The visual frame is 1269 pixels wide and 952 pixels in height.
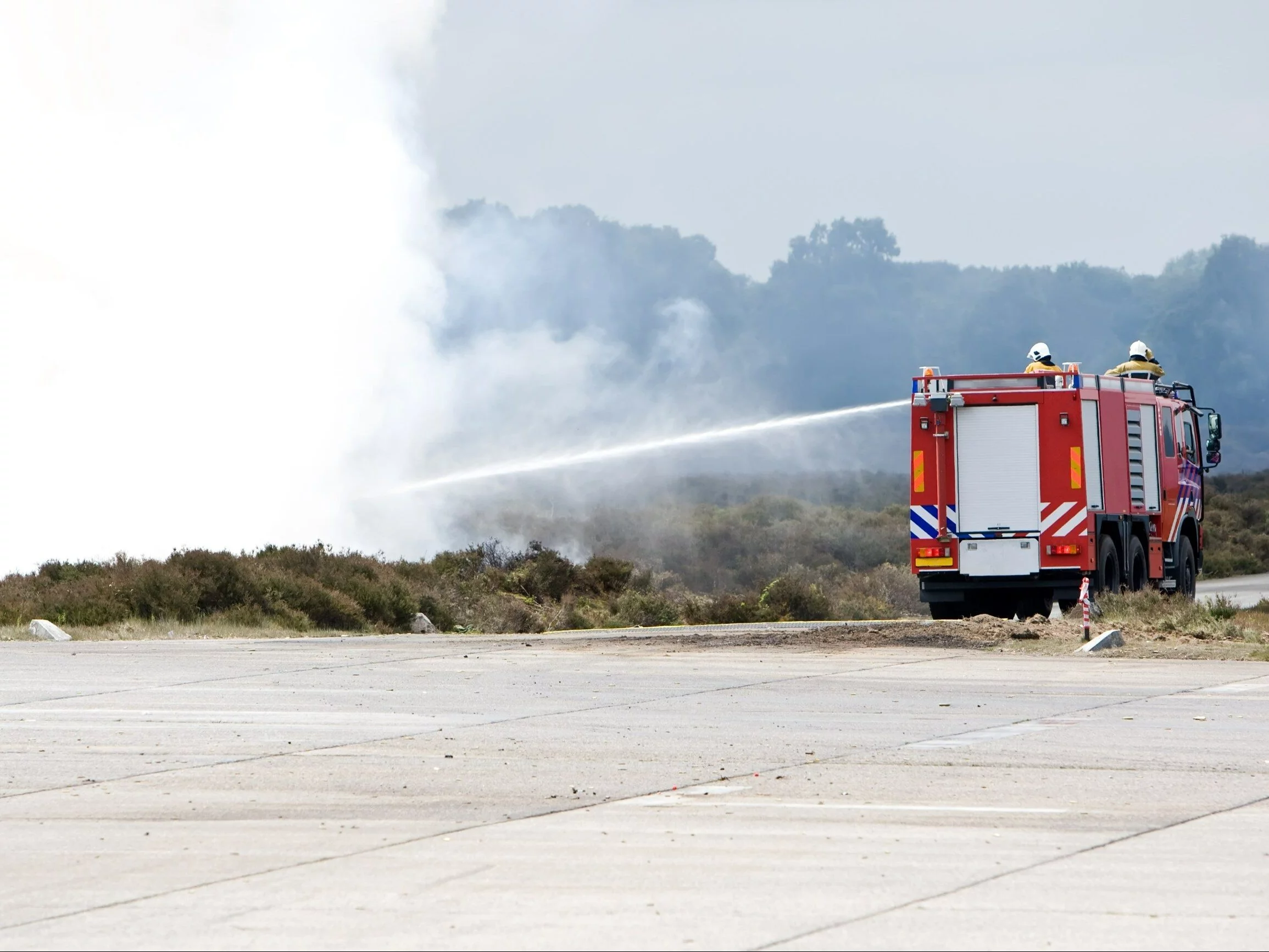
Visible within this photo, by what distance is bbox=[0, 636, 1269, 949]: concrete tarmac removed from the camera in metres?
6.43

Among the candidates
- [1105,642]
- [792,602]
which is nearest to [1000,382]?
[1105,642]

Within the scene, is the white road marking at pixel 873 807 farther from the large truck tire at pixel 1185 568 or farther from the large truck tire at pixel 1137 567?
the large truck tire at pixel 1185 568

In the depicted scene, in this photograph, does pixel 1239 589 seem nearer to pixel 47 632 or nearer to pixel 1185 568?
pixel 1185 568

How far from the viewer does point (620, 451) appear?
34031 mm

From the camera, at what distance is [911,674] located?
51.3 feet

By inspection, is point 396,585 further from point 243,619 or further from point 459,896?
point 459,896

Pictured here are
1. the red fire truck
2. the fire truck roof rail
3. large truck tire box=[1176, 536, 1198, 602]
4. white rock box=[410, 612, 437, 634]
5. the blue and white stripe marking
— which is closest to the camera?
the red fire truck

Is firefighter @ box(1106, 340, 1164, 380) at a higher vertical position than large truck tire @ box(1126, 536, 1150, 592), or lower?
higher

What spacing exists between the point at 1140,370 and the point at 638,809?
1629 cm

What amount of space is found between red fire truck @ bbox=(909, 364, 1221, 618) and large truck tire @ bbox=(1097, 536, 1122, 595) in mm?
20

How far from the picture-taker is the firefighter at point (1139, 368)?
23.2 metres

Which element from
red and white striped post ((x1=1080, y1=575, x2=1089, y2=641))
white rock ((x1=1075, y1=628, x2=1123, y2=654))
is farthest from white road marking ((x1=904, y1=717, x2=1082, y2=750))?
red and white striped post ((x1=1080, y1=575, x2=1089, y2=641))

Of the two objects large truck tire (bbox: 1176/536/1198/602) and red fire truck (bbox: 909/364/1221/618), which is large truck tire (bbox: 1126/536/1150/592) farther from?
large truck tire (bbox: 1176/536/1198/602)

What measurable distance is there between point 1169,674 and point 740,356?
103 m
